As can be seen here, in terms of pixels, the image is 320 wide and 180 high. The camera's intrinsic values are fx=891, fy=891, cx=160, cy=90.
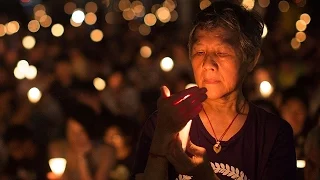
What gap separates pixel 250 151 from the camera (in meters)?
3.67

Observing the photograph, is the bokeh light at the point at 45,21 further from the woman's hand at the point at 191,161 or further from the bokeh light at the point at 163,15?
the woman's hand at the point at 191,161

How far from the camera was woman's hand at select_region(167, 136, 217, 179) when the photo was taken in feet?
10.9

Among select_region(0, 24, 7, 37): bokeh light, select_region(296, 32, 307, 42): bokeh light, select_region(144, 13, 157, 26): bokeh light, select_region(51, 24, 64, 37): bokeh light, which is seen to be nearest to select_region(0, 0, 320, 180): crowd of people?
select_region(296, 32, 307, 42): bokeh light

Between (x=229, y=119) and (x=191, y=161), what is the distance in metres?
0.49

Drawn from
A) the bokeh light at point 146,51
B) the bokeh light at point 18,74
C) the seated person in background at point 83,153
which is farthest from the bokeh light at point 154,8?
the seated person in background at point 83,153

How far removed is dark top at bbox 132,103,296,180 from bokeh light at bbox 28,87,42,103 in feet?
30.6

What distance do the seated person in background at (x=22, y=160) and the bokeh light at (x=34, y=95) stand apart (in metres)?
2.84

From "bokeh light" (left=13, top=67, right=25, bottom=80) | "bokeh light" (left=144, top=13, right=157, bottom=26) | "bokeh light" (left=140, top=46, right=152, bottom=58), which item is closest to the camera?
"bokeh light" (left=13, top=67, right=25, bottom=80)

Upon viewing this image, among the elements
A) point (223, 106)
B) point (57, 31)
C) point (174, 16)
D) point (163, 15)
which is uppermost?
point (174, 16)

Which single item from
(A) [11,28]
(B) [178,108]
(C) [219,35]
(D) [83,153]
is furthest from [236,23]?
(A) [11,28]

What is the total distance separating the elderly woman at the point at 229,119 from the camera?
3.62 meters

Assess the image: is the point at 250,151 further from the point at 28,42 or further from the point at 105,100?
the point at 28,42

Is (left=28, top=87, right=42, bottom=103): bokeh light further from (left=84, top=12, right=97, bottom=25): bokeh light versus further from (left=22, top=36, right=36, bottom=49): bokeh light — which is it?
(left=84, top=12, right=97, bottom=25): bokeh light

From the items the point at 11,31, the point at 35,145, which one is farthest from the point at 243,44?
the point at 11,31
